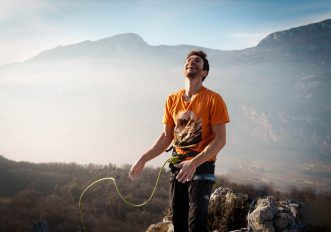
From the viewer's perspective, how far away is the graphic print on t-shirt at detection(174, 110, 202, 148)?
12.2 feet

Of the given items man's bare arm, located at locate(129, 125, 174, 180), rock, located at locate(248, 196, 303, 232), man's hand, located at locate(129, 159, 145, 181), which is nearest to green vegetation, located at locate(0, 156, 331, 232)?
rock, located at locate(248, 196, 303, 232)

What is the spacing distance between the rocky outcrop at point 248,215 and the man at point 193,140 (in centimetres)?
295

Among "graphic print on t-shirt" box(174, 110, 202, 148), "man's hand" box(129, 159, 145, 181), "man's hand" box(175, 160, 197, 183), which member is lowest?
"man's hand" box(129, 159, 145, 181)

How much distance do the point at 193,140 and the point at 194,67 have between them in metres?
0.77

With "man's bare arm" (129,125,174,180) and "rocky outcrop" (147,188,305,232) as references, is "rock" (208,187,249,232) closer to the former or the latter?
"rocky outcrop" (147,188,305,232)

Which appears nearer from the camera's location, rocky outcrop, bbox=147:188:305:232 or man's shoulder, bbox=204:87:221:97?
man's shoulder, bbox=204:87:221:97

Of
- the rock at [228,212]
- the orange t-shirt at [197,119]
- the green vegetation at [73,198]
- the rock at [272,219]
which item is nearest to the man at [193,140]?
the orange t-shirt at [197,119]

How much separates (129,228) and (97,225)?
5.59 ft

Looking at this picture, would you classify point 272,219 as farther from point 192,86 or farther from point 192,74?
point 192,74

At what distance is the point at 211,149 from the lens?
3404 millimetres

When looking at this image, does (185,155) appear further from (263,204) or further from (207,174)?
(263,204)

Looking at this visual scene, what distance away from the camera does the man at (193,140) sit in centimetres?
350

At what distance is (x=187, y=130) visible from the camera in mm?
3779

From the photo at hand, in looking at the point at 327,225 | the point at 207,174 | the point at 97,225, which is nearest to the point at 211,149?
the point at 207,174
